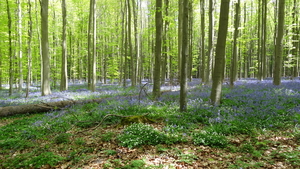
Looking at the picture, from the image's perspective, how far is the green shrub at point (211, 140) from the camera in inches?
196

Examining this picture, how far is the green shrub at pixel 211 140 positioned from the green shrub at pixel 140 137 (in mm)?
1009

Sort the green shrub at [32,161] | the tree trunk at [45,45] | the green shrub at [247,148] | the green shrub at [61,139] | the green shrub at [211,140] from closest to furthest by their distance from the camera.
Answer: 1. the green shrub at [32,161]
2. the green shrub at [247,148]
3. the green shrub at [211,140]
4. the green shrub at [61,139]
5. the tree trunk at [45,45]

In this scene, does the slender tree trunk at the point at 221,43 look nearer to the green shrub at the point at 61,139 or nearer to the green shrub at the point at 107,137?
the green shrub at the point at 107,137

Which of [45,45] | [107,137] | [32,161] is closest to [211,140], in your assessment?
[107,137]

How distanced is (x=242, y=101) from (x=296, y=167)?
19.9ft

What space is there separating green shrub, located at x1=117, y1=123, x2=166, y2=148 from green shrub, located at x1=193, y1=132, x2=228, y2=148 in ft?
3.31

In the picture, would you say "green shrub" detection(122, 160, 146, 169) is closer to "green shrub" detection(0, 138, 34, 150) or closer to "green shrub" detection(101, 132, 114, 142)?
"green shrub" detection(101, 132, 114, 142)

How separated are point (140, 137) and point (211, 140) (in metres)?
2.10

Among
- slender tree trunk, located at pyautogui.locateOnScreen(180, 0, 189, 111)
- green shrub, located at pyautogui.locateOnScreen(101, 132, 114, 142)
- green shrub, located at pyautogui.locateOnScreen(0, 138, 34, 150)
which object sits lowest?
green shrub, located at pyautogui.locateOnScreen(0, 138, 34, 150)

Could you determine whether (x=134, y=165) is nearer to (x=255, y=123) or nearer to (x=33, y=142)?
(x=33, y=142)

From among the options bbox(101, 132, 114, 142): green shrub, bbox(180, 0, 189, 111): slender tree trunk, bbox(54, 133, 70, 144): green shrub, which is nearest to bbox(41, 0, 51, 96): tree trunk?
bbox(54, 133, 70, 144): green shrub

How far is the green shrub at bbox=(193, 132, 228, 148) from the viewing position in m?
4.97

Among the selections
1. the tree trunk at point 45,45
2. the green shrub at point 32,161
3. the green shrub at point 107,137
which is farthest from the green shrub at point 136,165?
the tree trunk at point 45,45

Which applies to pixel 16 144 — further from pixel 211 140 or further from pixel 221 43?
pixel 221 43
